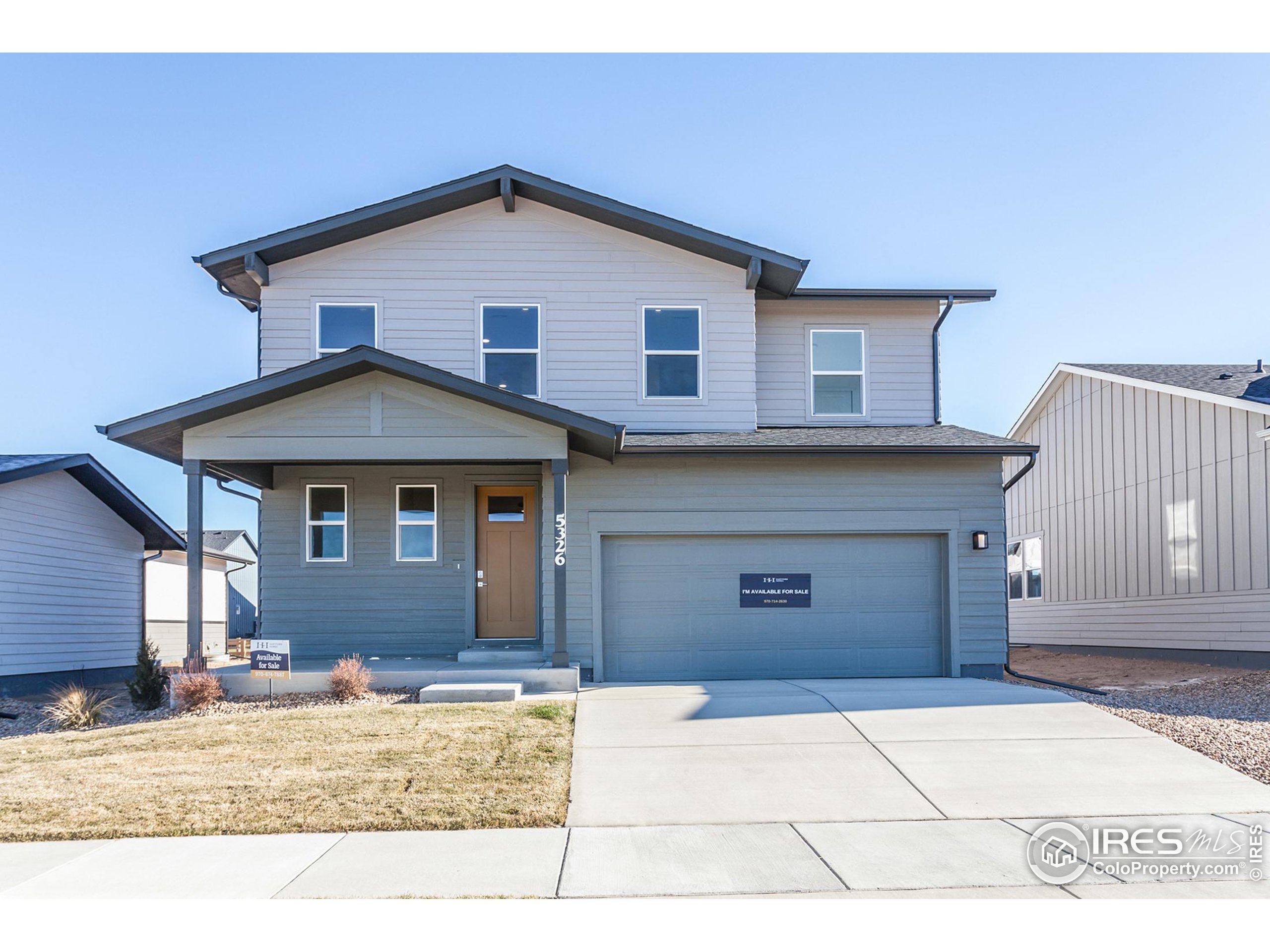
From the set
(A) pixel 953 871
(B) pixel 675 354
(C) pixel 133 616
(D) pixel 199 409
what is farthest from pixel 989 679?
(C) pixel 133 616

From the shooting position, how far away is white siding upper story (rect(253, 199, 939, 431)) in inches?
557

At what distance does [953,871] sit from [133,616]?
16616 mm

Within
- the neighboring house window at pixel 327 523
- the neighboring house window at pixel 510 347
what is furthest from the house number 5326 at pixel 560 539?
the neighboring house window at pixel 327 523

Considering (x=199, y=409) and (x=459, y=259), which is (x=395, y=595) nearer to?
(x=199, y=409)

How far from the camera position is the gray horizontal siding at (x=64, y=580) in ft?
48.5

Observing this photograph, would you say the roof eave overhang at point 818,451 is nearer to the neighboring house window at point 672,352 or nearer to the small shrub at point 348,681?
the neighboring house window at point 672,352

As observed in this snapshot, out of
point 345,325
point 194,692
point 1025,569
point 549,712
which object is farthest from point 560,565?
point 1025,569

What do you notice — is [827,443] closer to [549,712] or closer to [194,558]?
[549,712]

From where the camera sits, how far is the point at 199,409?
37.9 ft

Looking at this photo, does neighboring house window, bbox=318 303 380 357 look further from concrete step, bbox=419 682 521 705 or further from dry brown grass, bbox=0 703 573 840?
dry brown grass, bbox=0 703 573 840

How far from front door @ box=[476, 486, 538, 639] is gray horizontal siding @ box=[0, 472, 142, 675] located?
691 centimetres

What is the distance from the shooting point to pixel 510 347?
14242 mm

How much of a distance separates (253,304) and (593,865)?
38.0 feet

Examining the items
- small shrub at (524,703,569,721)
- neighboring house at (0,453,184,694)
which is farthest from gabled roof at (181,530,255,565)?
small shrub at (524,703,569,721)
